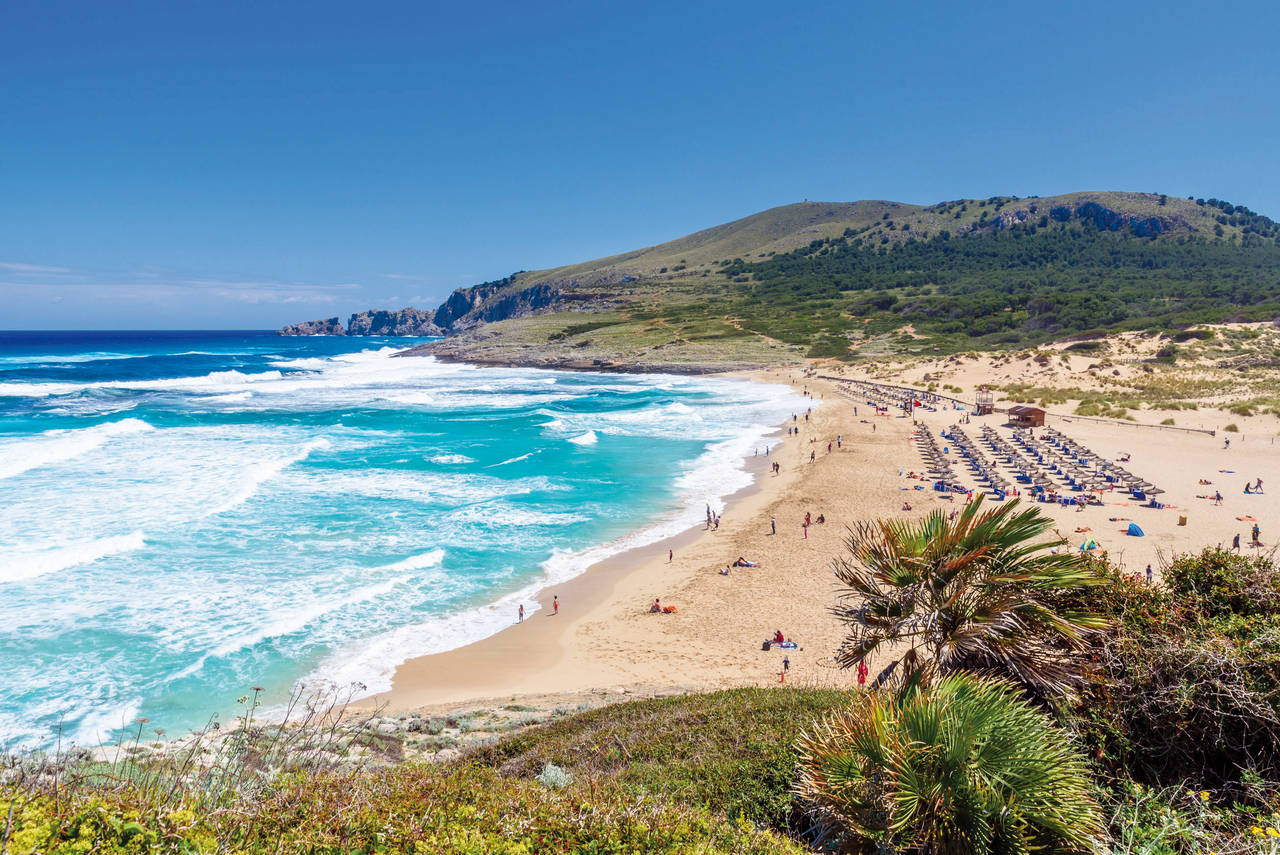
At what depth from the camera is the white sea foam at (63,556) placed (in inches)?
720

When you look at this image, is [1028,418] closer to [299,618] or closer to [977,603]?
[977,603]

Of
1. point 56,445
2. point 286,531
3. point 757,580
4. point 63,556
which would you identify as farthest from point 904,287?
point 63,556

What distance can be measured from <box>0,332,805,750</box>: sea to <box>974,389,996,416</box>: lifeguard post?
42.1 ft

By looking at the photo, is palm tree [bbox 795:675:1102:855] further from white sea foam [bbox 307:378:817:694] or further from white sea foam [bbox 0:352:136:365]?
white sea foam [bbox 0:352:136:365]

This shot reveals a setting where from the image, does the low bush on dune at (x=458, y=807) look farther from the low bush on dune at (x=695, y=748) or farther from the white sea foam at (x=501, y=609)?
the white sea foam at (x=501, y=609)

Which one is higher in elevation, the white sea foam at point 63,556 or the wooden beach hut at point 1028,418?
the wooden beach hut at point 1028,418

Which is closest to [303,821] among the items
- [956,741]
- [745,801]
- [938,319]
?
[745,801]

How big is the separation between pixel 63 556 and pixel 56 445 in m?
21.2

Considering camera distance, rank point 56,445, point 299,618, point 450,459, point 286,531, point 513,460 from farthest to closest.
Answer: point 56,445, point 450,459, point 513,460, point 286,531, point 299,618

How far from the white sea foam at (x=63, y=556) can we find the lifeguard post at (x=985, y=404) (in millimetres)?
45221

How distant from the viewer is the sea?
45.4 feet

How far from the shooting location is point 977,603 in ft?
17.6

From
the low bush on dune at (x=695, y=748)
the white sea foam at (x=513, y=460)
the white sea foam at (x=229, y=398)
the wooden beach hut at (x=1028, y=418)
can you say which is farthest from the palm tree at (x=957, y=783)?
the white sea foam at (x=229, y=398)

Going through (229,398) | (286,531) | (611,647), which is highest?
(229,398)
